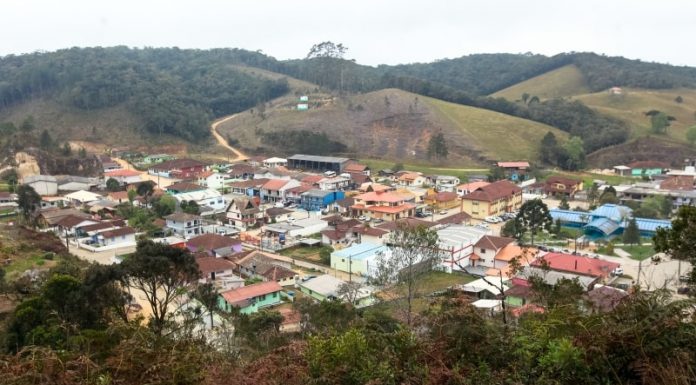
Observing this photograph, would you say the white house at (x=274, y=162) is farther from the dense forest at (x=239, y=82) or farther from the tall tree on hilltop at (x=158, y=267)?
the tall tree on hilltop at (x=158, y=267)

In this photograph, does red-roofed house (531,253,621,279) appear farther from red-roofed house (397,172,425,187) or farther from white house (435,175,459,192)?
red-roofed house (397,172,425,187)

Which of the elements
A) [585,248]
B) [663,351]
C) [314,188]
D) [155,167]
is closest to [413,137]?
[314,188]

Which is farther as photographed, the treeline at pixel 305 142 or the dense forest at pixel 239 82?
the dense forest at pixel 239 82

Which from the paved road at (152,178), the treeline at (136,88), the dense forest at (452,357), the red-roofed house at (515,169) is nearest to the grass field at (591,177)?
the red-roofed house at (515,169)

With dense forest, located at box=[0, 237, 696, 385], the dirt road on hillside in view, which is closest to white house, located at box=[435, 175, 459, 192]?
the dirt road on hillside

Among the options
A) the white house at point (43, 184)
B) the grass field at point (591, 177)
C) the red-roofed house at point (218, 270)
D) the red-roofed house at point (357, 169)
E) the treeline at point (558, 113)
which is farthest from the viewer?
the treeline at point (558, 113)

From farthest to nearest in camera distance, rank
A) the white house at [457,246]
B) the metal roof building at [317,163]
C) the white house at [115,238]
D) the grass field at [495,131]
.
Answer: the grass field at [495,131], the metal roof building at [317,163], the white house at [115,238], the white house at [457,246]

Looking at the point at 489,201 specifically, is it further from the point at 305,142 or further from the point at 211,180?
the point at 305,142

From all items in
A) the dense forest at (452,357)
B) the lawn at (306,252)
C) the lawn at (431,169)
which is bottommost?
the lawn at (306,252)

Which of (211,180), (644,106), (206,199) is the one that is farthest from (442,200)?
(644,106)
